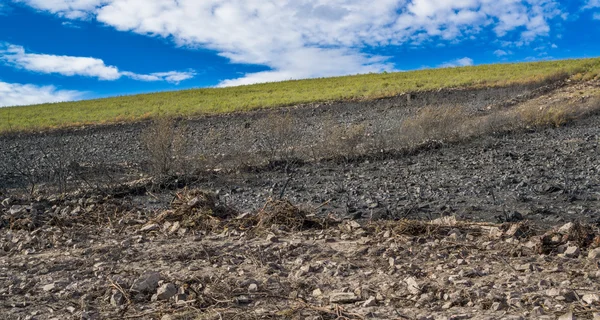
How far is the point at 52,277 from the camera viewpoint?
4547 millimetres

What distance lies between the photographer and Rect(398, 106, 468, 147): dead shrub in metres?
12.6

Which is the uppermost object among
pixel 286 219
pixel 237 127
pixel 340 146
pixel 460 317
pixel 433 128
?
pixel 237 127

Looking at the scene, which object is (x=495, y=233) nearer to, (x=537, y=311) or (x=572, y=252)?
(x=572, y=252)

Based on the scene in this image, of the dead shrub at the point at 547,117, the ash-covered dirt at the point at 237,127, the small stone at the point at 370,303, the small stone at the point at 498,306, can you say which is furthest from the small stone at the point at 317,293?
the dead shrub at the point at 547,117

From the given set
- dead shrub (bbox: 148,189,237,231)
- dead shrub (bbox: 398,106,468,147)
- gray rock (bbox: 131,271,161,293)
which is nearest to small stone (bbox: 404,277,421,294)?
gray rock (bbox: 131,271,161,293)

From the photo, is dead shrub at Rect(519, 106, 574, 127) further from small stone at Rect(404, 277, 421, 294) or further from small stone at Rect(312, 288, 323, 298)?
small stone at Rect(312, 288, 323, 298)

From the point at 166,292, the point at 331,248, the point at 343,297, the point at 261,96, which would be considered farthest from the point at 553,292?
the point at 261,96

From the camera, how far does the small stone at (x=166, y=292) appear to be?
3.84 metres

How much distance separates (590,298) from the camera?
3.34m

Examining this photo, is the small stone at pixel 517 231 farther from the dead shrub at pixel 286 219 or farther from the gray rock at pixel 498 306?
the dead shrub at pixel 286 219

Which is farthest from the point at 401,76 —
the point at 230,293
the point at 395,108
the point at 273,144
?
the point at 230,293

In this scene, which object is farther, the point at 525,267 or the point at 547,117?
the point at 547,117

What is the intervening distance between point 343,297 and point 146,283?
1416 millimetres

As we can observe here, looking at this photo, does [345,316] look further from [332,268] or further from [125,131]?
[125,131]
